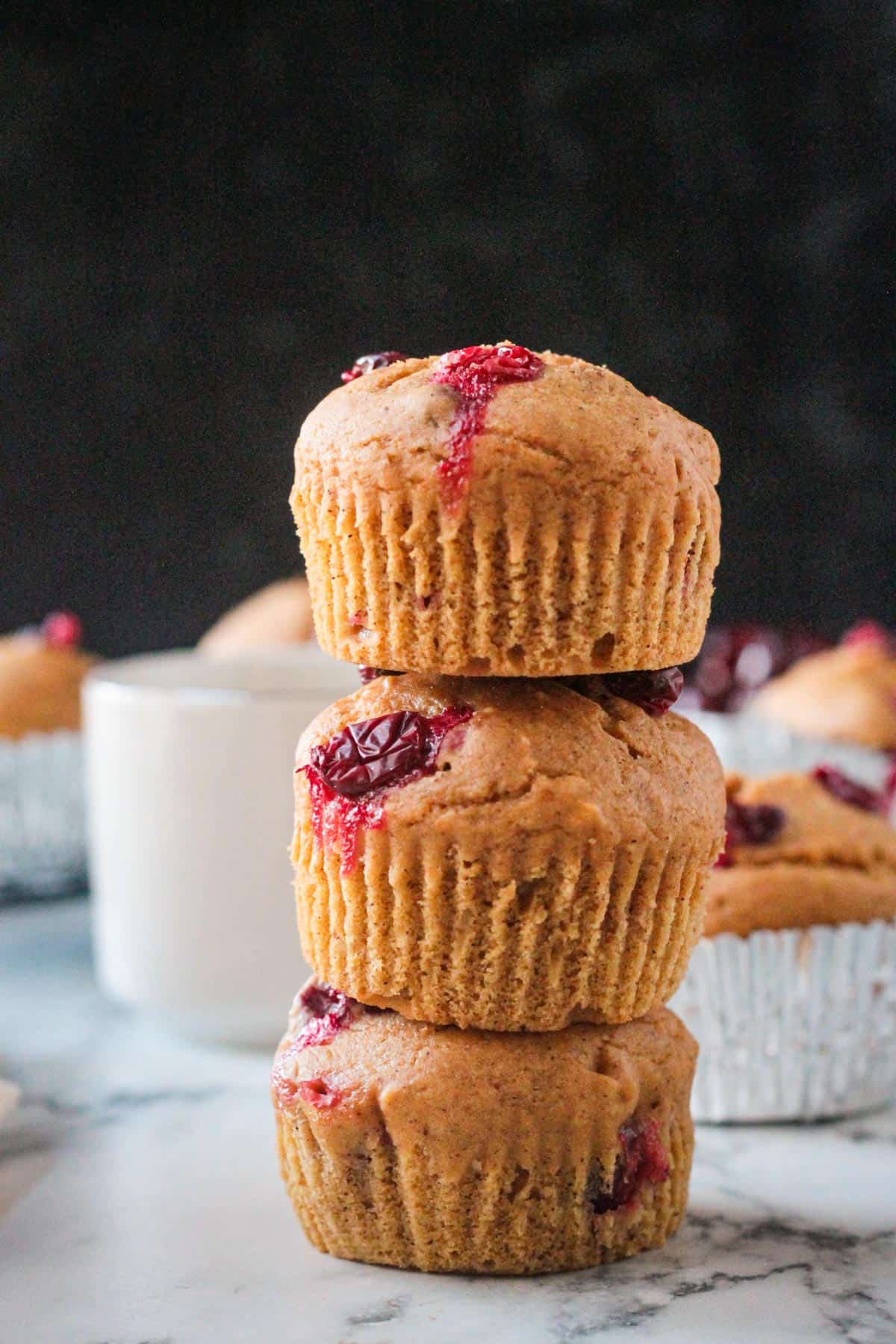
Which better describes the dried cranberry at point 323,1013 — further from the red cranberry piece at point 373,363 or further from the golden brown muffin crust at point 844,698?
the golden brown muffin crust at point 844,698

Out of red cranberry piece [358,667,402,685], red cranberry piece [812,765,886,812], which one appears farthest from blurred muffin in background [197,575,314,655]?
red cranberry piece [358,667,402,685]

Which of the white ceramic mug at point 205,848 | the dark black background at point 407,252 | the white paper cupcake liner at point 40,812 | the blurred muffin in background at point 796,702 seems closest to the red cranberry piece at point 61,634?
the white paper cupcake liner at point 40,812

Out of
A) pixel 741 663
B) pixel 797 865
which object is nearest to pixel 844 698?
pixel 741 663

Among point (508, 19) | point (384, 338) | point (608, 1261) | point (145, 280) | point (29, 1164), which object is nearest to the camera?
point (608, 1261)

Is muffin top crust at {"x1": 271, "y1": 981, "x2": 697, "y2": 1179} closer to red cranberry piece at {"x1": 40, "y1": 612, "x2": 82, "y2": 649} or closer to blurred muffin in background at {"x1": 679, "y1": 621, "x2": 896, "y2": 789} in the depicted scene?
blurred muffin in background at {"x1": 679, "y1": 621, "x2": 896, "y2": 789}

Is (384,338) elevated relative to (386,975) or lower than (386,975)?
elevated

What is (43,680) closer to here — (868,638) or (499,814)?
(868,638)

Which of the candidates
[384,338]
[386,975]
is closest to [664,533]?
[386,975]

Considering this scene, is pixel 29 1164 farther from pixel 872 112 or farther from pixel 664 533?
pixel 872 112
